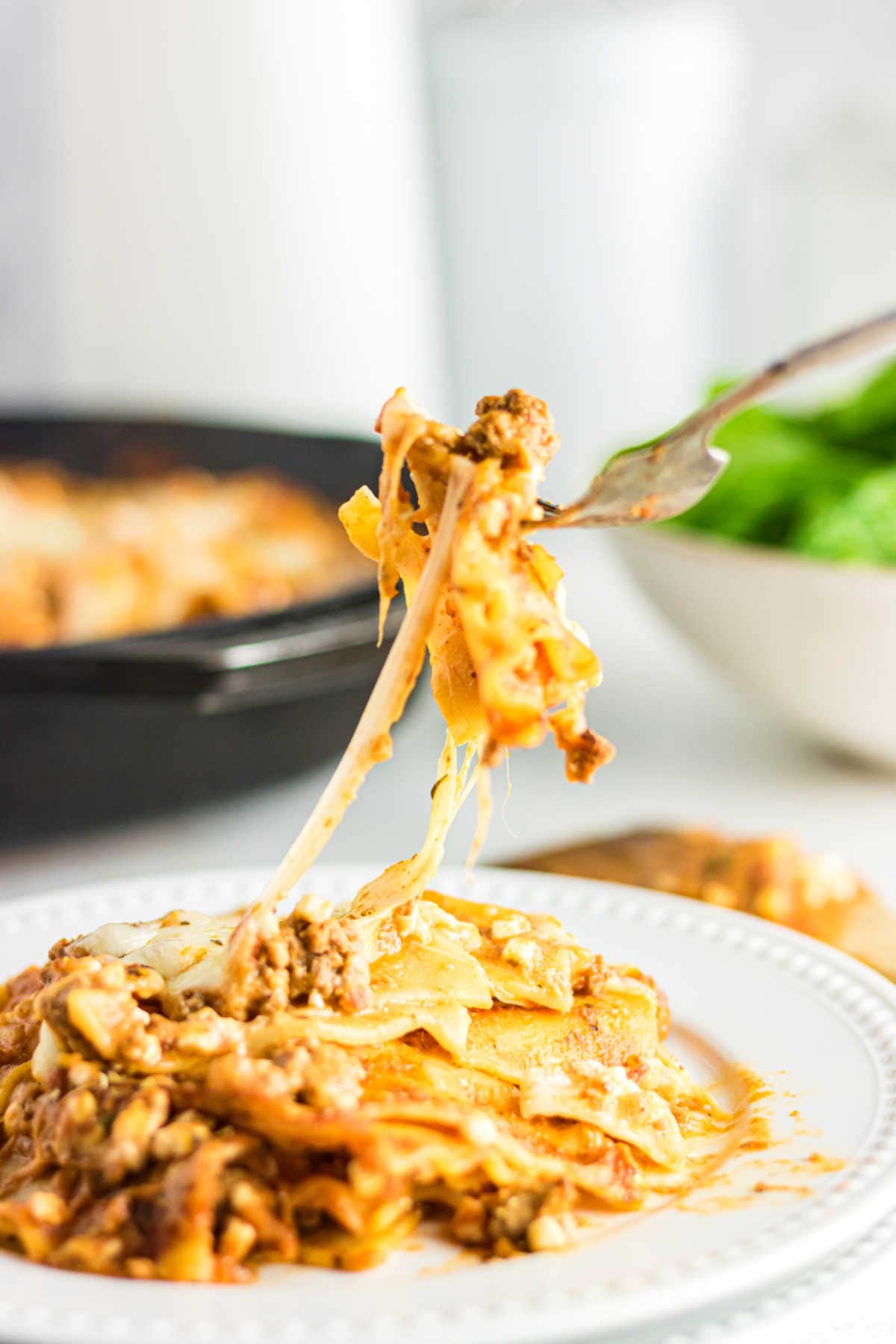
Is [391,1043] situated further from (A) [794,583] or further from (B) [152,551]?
(B) [152,551]

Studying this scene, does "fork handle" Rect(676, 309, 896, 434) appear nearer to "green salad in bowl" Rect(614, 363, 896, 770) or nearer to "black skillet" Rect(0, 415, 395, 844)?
"black skillet" Rect(0, 415, 395, 844)

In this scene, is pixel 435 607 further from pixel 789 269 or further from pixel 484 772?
pixel 789 269

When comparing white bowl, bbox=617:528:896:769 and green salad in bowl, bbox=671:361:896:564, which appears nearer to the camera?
white bowl, bbox=617:528:896:769

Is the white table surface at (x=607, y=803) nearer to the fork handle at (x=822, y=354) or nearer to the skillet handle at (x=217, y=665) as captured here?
the skillet handle at (x=217, y=665)

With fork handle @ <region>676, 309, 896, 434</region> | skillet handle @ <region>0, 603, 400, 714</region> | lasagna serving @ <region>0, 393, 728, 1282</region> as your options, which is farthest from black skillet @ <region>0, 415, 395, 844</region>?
fork handle @ <region>676, 309, 896, 434</region>

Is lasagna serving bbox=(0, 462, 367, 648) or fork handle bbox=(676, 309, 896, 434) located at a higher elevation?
fork handle bbox=(676, 309, 896, 434)

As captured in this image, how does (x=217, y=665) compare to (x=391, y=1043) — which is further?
(x=217, y=665)

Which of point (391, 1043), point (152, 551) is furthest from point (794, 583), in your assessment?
point (391, 1043)

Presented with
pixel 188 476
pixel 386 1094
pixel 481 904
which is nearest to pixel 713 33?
pixel 188 476
